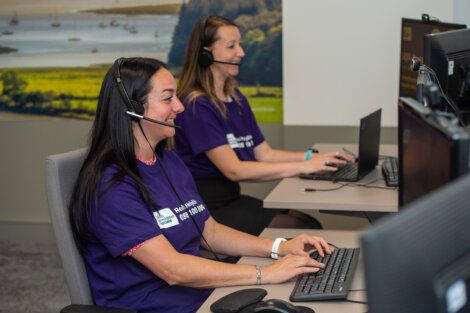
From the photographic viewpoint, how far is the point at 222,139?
307cm

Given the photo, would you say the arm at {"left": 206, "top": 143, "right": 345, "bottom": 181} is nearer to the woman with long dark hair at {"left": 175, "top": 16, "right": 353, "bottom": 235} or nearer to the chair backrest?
the woman with long dark hair at {"left": 175, "top": 16, "right": 353, "bottom": 235}

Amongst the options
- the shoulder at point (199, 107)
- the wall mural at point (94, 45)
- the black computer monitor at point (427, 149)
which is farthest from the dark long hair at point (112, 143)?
the wall mural at point (94, 45)

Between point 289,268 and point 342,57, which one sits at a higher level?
point 342,57

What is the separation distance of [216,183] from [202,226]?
3.03 ft

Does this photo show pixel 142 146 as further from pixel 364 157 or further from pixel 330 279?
pixel 364 157

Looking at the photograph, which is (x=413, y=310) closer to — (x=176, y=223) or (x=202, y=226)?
(x=176, y=223)

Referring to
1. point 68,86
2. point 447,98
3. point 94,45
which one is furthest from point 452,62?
point 68,86

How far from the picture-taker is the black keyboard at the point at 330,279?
1.79 metres

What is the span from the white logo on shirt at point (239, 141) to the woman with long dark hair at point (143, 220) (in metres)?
1.00

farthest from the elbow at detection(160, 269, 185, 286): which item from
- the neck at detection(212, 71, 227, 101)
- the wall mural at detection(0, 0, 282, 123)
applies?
the wall mural at detection(0, 0, 282, 123)

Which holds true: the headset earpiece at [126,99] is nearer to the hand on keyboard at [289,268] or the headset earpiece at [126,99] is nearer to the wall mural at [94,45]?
the hand on keyboard at [289,268]

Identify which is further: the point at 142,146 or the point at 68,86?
the point at 68,86

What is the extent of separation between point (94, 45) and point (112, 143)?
102 inches

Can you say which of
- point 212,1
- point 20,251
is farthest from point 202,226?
point 20,251
